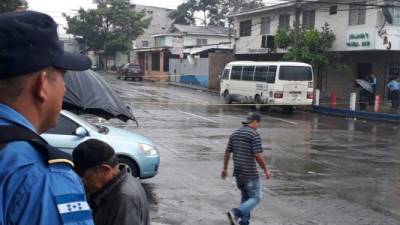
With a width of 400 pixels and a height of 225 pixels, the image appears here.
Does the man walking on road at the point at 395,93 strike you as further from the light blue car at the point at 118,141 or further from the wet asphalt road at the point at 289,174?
the light blue car at the point at 118,141

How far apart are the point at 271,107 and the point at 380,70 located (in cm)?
607

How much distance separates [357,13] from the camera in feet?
97.0

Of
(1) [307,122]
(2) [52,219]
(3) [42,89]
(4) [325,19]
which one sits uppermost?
(4) [325,19]

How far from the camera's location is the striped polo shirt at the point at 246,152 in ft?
24.4

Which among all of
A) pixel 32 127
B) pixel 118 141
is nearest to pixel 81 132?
pixel 118 141

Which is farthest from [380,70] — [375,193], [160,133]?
[375,193]

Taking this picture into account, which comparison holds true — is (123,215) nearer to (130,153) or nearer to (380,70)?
(130,153)

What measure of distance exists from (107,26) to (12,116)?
71648 mm

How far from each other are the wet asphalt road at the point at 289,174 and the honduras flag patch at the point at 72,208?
6295 millimetres

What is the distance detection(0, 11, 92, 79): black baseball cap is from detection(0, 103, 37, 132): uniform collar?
0.28 feet

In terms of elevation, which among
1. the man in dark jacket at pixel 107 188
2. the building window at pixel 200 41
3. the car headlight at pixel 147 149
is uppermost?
the building window at pixel 200 41

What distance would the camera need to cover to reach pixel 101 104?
7230 mm

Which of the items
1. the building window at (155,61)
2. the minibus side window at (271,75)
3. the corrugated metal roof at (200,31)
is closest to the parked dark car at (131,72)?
the building window at (155,61)

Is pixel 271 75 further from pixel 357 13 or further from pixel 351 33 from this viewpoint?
A: pixel 357 13
